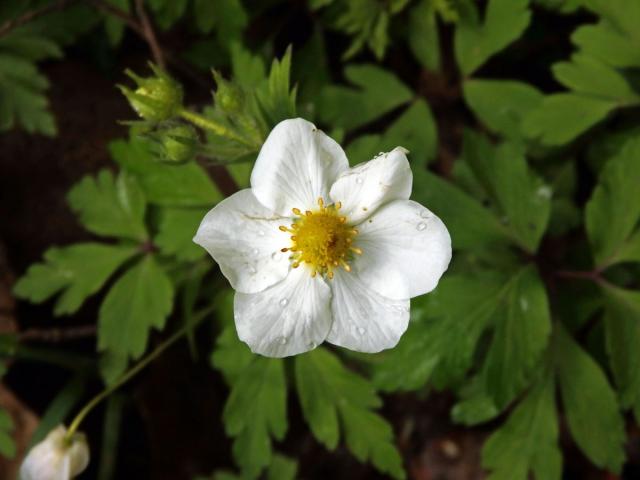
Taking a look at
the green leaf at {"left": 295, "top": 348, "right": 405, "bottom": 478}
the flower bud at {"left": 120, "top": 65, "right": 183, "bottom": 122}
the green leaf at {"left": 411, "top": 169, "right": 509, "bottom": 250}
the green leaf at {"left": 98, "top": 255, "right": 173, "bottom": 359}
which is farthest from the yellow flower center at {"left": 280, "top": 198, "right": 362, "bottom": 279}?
the green leaf at {"left": 98, "top": 255, "right": 173, "bottom": 359}

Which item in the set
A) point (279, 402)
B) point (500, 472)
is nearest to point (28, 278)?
point (279, 402)

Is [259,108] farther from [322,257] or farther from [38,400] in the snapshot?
[38,400]

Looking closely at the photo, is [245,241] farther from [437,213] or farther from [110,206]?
[110,206]

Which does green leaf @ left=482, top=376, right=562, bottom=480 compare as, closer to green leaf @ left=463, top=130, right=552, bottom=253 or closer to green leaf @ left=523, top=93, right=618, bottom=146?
green leaf @ left=463, top=130, right=552, bottom=253

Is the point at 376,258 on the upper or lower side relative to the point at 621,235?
upper

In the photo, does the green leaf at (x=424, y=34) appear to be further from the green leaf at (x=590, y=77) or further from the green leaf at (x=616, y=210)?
the green leaf at (x=616, y=210)

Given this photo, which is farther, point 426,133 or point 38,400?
point 38,400

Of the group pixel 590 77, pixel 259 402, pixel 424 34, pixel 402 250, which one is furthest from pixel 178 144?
pixel 590 77
